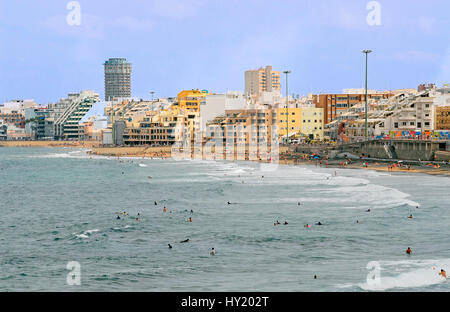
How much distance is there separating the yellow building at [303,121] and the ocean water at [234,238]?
112539 mm

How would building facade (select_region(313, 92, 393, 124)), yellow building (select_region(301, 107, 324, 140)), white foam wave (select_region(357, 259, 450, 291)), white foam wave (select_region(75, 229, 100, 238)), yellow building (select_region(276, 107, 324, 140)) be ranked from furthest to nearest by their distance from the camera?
building facade (select_region(313, 92, 393, 124)) < yellow building (select_region(301, 107, 324, 140)) < yellow building (select_region(276, 107, 324, 140)) < white foam wave (select_region(75, 229, 100, 238)) < white foam wave (select_region(357, 259, 450, 291))

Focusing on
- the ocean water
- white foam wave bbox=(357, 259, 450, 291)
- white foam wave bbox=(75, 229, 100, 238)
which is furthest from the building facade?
white foam wave bbox=(357, 259, 450, 291)

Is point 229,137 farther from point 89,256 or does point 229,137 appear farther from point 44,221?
point 89,256

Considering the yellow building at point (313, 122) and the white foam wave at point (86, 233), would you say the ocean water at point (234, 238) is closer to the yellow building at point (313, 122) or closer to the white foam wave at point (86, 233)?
the white foam wave at point (86, 233)

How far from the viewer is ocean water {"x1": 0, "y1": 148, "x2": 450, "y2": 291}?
102 feet

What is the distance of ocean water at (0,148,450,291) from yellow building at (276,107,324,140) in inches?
4431

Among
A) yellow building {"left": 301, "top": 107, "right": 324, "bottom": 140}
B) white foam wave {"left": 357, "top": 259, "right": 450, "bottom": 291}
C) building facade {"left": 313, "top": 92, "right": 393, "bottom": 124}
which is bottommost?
white foam wave {"left": 357, "top": 259, "right": 450, "bottom": 291}

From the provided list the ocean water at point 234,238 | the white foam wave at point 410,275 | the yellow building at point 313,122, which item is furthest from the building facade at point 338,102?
the white foam wave at point 410,275

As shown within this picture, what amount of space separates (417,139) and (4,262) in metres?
88.0

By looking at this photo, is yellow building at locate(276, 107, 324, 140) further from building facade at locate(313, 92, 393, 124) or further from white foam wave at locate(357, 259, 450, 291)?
white foam wave at locate(357, 259, 450, 291)

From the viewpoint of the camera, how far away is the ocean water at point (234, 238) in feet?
102
